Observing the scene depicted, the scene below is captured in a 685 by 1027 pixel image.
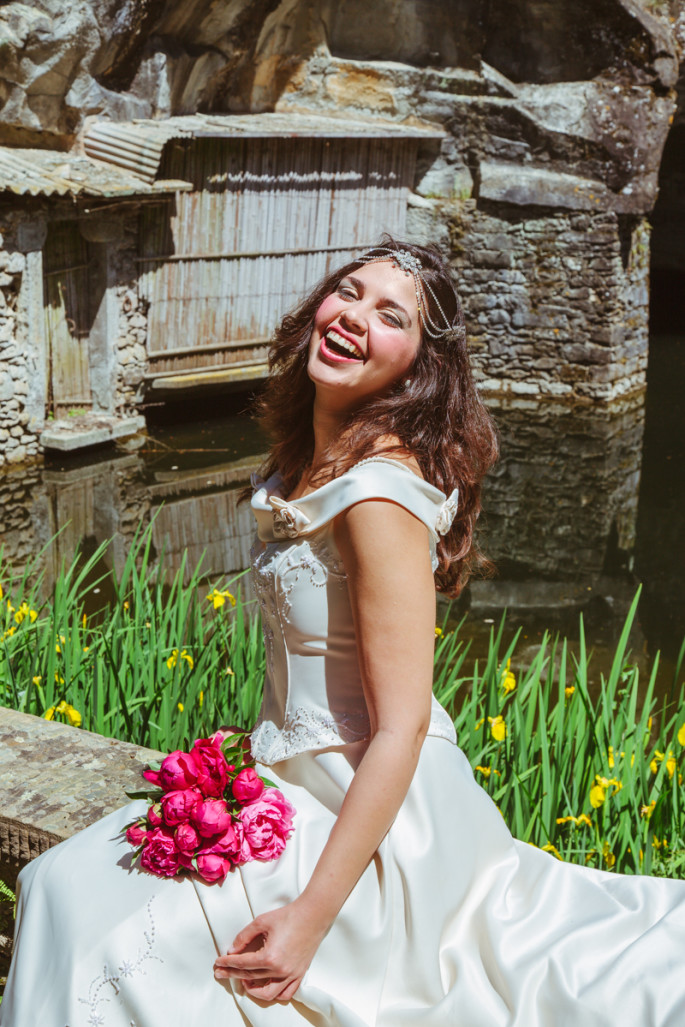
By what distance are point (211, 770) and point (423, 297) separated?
0.85 m

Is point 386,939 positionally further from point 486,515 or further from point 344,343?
point 486,515

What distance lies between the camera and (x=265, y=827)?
1.49 meters

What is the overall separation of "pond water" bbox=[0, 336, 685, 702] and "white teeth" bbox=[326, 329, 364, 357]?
12.9 feet

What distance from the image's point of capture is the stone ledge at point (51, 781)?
1.94 metres

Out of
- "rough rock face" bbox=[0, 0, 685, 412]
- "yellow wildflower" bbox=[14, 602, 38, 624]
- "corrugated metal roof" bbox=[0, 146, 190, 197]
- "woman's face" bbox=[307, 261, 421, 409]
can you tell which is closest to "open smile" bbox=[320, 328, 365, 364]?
"woman's face" bbox=[307, 261, 421, 409]

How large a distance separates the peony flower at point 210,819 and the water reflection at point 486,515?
12.1 ft

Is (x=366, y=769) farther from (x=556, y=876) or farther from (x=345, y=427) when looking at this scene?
(x=345, y=427)

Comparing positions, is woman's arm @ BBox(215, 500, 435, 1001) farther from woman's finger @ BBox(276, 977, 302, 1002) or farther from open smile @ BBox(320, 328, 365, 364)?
open smile @ BBox(320, 328, 365, 364)

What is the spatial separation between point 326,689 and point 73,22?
798 centimetres

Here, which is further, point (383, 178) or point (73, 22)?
point (383, 178)

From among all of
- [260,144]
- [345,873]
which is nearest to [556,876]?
[345,873]

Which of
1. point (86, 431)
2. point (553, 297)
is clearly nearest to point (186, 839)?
point (86, 431)

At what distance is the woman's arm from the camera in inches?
54.4

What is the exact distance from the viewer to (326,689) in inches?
64.7
